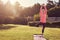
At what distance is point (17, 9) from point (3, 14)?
0.83 meters

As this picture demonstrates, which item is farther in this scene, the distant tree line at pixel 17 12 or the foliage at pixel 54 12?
the foliage at pixel 54 12

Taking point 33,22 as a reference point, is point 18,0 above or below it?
above

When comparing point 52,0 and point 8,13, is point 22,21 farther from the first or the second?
point 52,0

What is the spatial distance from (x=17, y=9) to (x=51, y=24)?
2144mm

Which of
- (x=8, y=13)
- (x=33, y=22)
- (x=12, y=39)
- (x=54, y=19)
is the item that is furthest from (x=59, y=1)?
(x=12, y=39)

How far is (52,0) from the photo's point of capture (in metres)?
10.5

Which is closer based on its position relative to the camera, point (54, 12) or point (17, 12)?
point (54, 12)

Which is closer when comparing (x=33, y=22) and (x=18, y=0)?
(x=33, y=22)

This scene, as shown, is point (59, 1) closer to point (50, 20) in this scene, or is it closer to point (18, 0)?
point (50, 20)

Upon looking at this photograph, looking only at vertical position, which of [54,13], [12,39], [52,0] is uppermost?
[52,0]

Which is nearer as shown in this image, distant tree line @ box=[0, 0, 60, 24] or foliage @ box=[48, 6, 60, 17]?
distant tree line @ box=[0, 0, 60, 24]

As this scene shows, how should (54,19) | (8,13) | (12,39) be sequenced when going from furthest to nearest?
(8,13), (54,19), (12,39)

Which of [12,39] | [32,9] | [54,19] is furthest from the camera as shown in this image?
[54,19]

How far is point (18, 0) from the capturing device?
10500 millimetres
